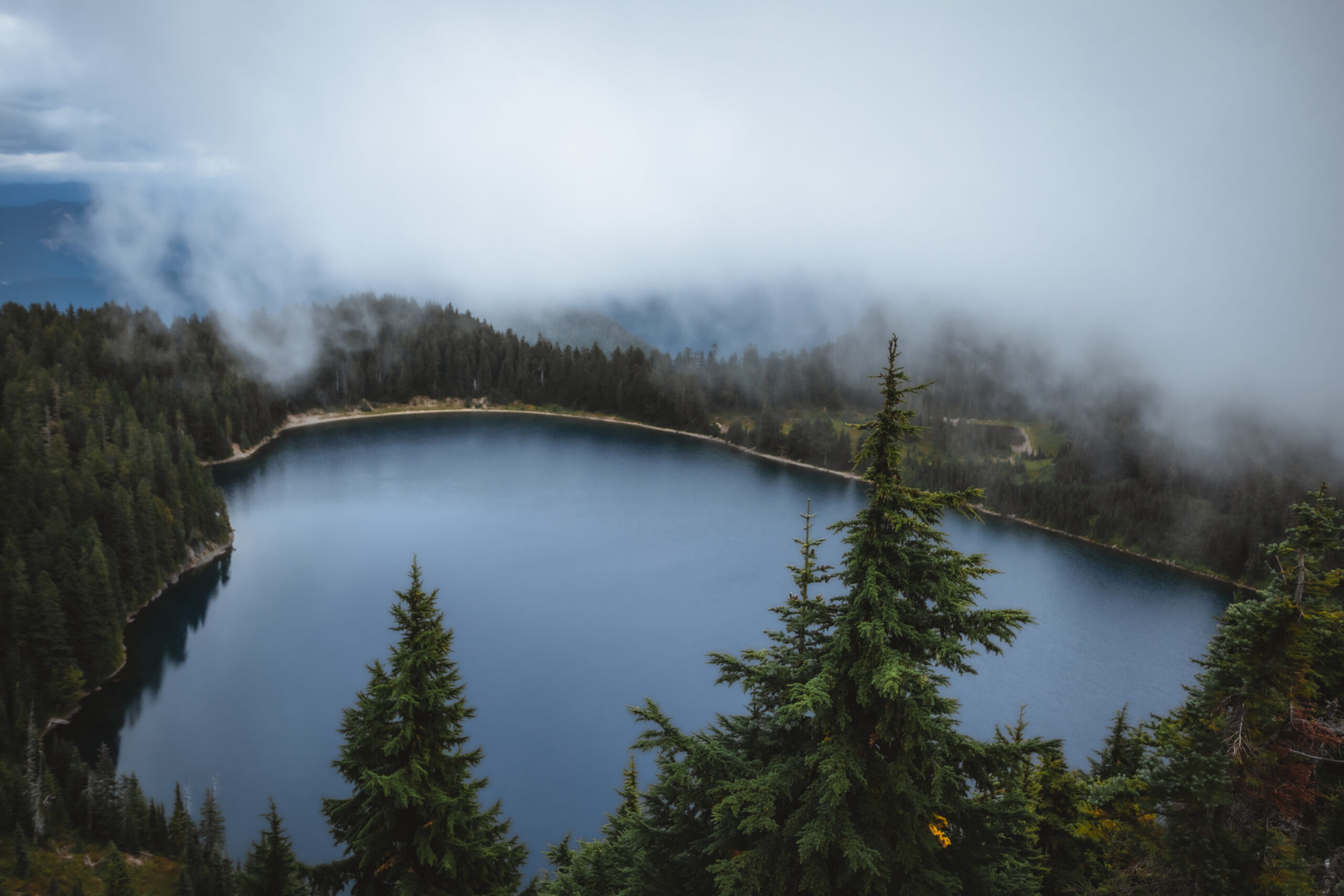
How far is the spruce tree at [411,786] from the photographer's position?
11.3 m

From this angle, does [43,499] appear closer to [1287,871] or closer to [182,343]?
[1287,871]

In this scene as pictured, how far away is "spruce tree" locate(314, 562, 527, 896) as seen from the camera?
11.3m

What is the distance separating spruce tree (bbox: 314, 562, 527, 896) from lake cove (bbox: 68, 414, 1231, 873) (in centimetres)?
2029

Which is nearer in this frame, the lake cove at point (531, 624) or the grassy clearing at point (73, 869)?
the grassy clearing at point (73, 869)

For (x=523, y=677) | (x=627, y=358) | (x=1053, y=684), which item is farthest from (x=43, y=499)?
(x=627, y=358)

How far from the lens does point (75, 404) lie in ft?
277

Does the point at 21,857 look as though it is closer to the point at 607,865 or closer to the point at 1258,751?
the point at 607,865

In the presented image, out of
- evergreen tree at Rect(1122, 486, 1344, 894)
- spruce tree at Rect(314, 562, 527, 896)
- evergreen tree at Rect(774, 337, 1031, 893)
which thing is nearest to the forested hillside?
spruce tree at Rect(314, 562, 527, 896)

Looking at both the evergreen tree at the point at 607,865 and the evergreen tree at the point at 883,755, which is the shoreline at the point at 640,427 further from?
the evergreen tree at the point at 883,755

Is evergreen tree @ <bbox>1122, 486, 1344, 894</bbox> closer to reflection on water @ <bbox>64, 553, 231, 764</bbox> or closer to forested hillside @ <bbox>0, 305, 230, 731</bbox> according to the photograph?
forested hillside @ <bbox>0, 305, 230, 731</bbox>

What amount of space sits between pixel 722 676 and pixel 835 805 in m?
2.69

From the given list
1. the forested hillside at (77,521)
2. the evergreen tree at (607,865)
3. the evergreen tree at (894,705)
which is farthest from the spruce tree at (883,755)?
the forested hillside at (77,521)

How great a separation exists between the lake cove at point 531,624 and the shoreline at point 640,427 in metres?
4.16

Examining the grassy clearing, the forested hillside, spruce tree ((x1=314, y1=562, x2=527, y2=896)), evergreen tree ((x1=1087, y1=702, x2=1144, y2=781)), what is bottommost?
the grassy clearing
